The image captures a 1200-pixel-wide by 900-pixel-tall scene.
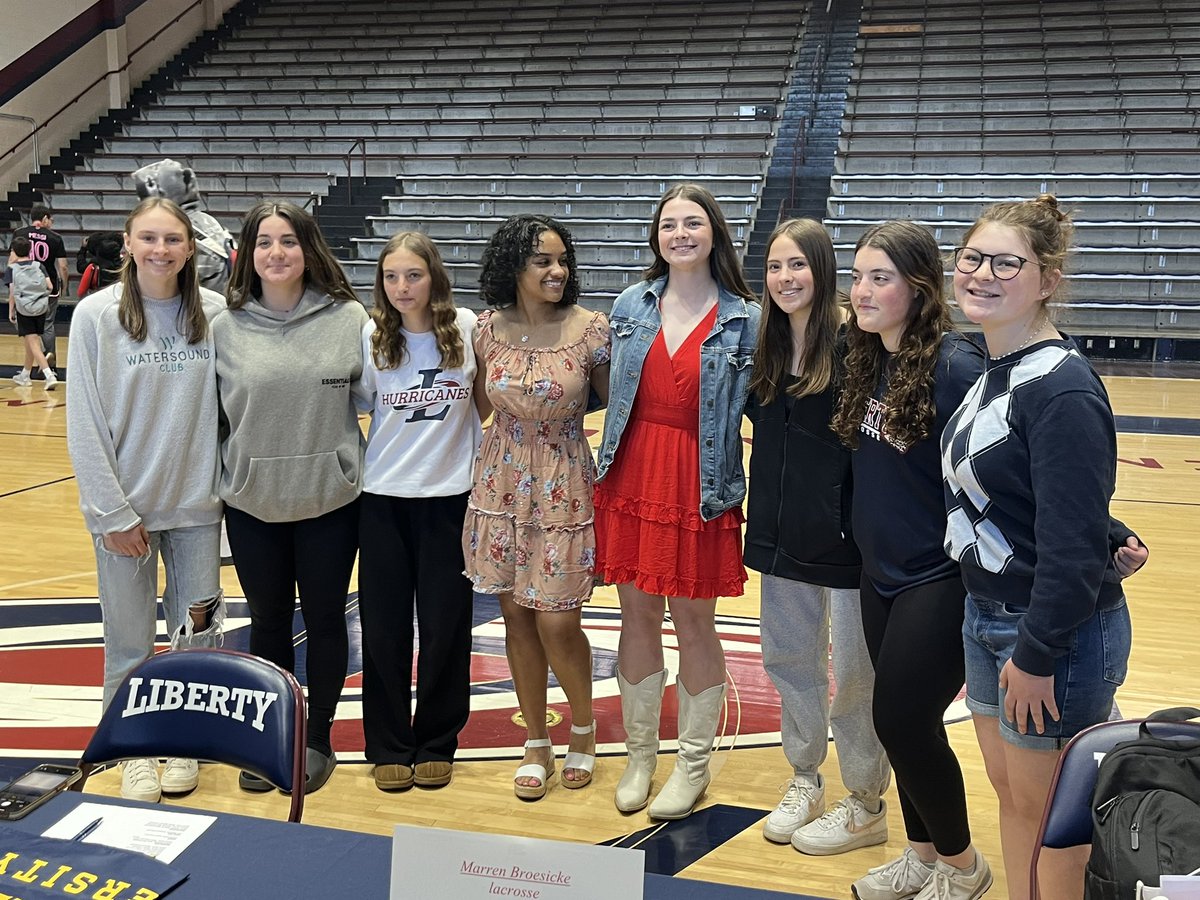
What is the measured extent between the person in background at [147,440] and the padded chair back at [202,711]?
714 millimetres

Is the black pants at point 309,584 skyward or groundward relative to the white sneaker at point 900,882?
skyward

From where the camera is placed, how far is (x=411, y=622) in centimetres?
291

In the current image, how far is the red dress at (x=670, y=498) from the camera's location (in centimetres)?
259

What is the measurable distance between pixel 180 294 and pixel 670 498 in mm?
1254

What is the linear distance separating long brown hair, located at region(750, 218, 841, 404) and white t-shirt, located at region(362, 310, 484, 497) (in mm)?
759

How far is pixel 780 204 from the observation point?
11.9m

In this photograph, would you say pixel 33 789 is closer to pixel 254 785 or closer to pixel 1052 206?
pixel 254 785

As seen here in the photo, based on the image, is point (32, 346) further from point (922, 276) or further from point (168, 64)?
point (168, 64)

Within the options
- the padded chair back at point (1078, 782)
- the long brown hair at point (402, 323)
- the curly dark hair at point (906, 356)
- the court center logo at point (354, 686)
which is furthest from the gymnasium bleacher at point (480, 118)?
the padded chair back at point (1078, 782)

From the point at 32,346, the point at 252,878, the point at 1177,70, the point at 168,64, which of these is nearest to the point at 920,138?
the point at 1177,70

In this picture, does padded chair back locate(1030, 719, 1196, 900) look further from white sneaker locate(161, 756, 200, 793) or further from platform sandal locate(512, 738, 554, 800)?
white sneaker locate(161, 756, 200, 793)

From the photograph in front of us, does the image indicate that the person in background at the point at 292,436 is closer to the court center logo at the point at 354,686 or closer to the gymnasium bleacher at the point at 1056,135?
the court center logo at the point at 354,686

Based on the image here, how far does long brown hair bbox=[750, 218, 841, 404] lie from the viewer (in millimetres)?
2406

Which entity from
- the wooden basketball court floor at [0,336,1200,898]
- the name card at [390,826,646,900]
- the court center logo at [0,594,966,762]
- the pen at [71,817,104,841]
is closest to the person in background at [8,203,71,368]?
the wooden basketball court floor at [0,336,1200,898]
